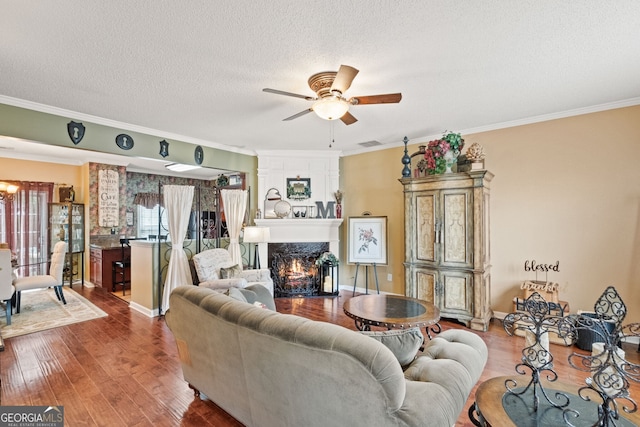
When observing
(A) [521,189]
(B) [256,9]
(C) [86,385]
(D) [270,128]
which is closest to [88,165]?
(D) [270,128]

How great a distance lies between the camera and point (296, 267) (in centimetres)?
574

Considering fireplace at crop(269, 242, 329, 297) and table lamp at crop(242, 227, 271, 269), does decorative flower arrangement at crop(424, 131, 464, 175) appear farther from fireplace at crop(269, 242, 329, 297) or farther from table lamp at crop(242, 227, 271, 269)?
table lamp at crop(242, 227, 271, 269)


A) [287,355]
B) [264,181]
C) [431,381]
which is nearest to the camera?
[287,355]

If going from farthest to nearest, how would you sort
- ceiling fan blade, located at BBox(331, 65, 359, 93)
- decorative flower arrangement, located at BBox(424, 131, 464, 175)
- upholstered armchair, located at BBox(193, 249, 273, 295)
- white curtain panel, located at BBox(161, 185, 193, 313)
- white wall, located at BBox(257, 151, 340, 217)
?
1. white wall, located at BBox(257, 151, 340, 217)
2. white curtain panel, located at BBox(161, 185, 193, 313)
3. decorative flower arrangement, located at BBox(424, 131, 464, 175)
4. upholstered armchair, located at BBox(193, 249, 273, 295)
5. ceiling fan blade, located at BBox(331, 65, 359, 93)

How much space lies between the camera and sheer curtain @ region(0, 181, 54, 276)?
5.82 m

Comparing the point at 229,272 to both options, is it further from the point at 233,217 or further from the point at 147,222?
the point at 147,222

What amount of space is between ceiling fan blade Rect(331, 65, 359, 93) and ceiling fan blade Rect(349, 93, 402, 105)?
194mm

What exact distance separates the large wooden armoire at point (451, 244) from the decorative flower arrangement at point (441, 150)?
0.48 ft

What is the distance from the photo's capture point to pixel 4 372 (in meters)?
2.78

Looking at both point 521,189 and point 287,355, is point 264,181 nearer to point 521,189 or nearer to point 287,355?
point 521,189

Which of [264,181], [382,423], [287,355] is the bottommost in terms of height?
[382,423]

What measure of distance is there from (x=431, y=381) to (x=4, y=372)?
376 centimetres

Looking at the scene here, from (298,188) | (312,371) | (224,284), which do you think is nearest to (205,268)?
(224,284)

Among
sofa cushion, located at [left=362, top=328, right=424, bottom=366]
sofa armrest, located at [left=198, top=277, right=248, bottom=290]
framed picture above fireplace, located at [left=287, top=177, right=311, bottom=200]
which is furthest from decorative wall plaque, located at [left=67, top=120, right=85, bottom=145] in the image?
sofa cushion, located at [left=362, top=328, right=424, bottom=366]
